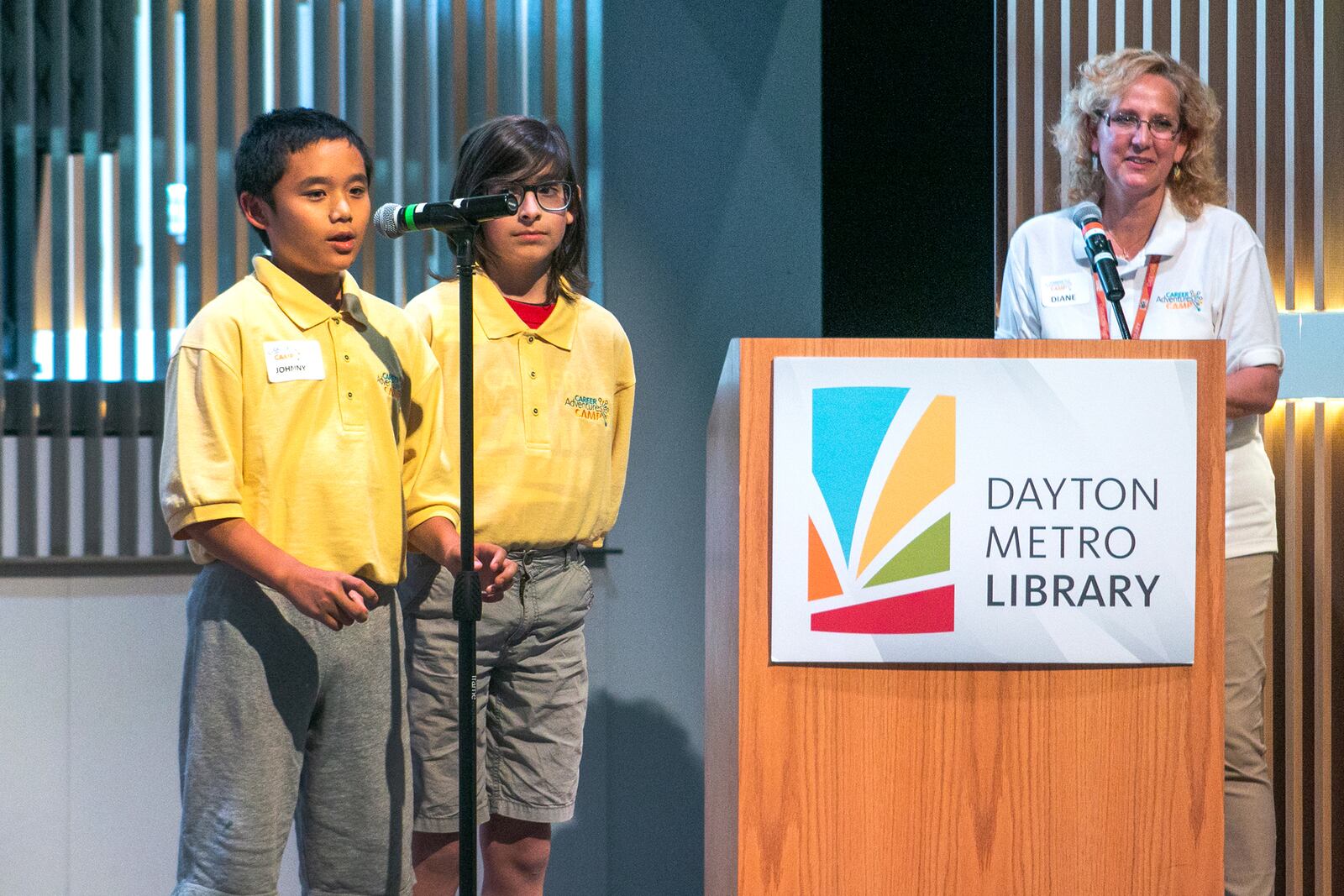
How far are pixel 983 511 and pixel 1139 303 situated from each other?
1.11 meters

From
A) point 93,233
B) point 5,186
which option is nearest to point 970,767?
point 93,233

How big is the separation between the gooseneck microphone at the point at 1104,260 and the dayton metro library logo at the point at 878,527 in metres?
0.64

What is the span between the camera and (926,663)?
143 cm

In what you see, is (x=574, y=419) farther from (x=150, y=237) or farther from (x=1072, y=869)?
(x=150, y=237)

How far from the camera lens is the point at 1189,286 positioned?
234 cm

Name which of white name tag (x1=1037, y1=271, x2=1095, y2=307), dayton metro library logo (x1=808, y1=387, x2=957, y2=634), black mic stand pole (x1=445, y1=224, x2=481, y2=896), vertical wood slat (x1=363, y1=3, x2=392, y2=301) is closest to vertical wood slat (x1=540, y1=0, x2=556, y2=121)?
vertical wood slat (x1=363, y1=3, x2=392, y2=301)

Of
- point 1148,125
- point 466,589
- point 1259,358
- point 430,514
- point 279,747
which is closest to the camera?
point 466,589

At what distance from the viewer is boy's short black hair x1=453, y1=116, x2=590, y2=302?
222cm

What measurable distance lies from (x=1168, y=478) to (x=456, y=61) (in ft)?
7.43

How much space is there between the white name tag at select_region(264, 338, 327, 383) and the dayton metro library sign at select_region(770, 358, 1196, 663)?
805 mm

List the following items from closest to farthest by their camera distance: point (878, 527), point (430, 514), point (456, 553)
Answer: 1. point (878, 527)
2. point (456, 553)
3. point (430, 514)

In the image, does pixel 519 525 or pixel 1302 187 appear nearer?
pixel 519 525

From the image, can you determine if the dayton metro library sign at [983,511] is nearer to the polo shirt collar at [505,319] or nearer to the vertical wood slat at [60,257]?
the polo shirt collar at [505,319]

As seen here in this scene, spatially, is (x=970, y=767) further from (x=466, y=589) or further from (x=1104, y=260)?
(x=1104, y=260)
